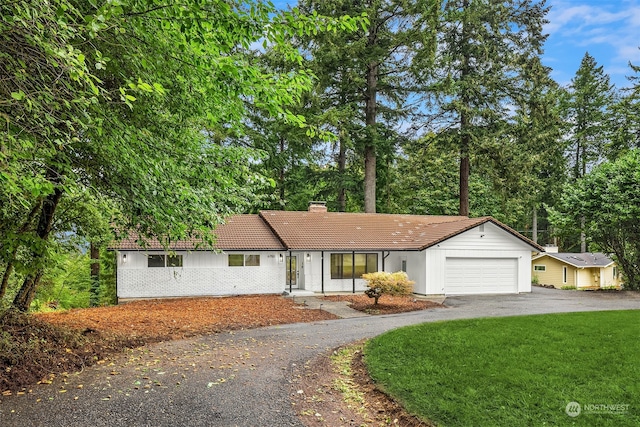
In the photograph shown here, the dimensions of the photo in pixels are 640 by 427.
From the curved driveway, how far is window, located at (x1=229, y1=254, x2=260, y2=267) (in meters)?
8.08

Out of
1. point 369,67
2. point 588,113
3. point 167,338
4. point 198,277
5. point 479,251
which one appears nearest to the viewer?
point 167,338

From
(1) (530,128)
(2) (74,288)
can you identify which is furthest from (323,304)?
(1) (530,128)

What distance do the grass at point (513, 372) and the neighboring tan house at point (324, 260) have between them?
991 cm

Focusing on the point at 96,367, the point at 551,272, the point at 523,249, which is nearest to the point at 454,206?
the point at 551,272

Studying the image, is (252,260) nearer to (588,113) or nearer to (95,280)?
(95,280)

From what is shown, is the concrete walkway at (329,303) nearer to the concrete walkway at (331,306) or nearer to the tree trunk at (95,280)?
the concrete walkway at (331,306)

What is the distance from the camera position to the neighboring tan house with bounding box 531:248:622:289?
29.8 meters

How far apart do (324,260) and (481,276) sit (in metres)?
7.65

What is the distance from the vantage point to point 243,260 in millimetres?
18531

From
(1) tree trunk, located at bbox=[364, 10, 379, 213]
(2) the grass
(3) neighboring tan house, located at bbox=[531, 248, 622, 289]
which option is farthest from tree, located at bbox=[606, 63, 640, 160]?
(2) the grass

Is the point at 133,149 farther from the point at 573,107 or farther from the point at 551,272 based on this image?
the point at 573,107

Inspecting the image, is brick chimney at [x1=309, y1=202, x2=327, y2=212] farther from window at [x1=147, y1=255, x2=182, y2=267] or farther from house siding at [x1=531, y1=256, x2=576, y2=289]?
house siding at [x1=531, y1=256, x2=576, y2=289]

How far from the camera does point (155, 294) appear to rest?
56.9 ft

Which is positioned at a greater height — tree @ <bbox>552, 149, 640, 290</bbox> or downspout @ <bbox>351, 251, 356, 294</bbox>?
tree @ <bbox>552, 149, 640, 290</bbox>
